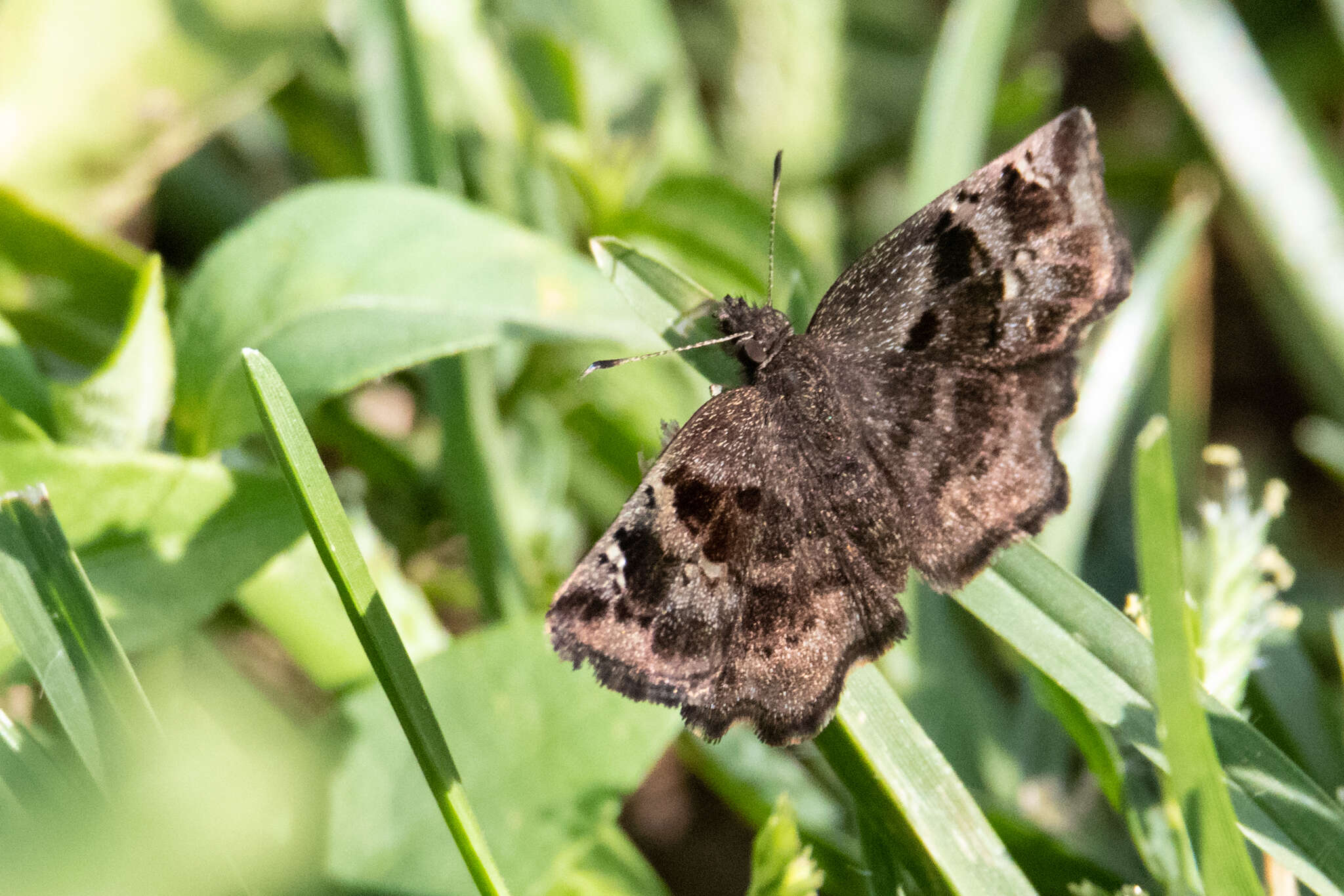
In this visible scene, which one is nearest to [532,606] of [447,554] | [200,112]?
[447,554]

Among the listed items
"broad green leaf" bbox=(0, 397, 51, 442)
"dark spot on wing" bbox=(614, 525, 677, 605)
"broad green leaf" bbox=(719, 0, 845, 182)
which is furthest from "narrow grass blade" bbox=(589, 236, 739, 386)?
"broad green leaf" bbox=(719, 0, 845, 182)

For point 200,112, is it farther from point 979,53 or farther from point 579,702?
point 979,53

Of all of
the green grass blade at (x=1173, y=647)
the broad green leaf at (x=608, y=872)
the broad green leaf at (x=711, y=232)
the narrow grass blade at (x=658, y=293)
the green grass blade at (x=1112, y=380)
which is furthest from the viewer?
the broad green leaf at (x=711, y=232)

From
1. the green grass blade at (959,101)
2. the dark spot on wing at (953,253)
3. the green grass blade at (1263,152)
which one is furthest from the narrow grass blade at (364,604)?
the green grass blade at (1263,152)

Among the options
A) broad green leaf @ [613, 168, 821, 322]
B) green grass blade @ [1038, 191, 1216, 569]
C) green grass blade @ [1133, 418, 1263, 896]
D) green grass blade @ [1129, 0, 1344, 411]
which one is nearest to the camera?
green grass blade @ [1133, 418, 1263, 896]

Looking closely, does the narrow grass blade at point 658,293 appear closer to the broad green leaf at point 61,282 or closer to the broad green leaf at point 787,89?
the broad green leaf at point 61,282

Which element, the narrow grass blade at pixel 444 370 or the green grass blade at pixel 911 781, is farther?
the narrow grass blade at pixel 444 370

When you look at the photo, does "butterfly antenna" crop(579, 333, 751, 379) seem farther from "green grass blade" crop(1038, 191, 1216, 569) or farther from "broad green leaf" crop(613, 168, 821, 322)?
"green grass blade" crop(1038, 191, 1216, 569)

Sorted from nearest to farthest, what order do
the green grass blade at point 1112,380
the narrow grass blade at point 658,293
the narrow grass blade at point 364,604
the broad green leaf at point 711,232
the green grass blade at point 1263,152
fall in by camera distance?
the narrow grass blade at point 364,604 → the narrow grass blade at point 658,293 → the green grass blade at point 1112,380 → the broad green leaf at point 711,232 → the green grass blade at point 1263,152
